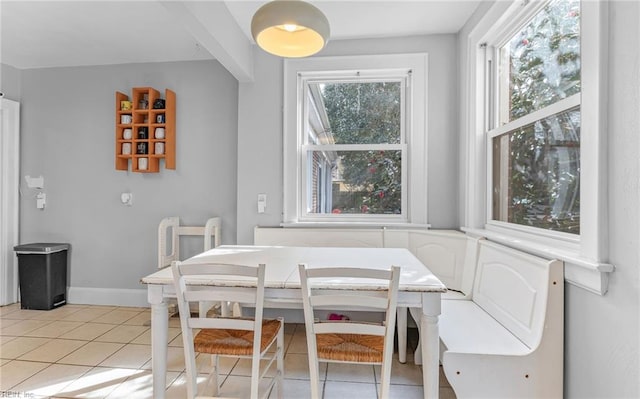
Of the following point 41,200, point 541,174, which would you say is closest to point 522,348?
point 541,174

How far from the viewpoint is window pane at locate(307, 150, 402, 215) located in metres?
3.03

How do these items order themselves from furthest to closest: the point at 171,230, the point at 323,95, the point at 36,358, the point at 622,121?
the point at 171,230, the point at 323,95, the point at 36,358, the point at 622,121

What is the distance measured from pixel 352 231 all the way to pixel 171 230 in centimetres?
194

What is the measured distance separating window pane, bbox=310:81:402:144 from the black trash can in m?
3.17

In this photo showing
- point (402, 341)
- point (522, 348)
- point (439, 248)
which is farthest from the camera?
point (439, 248)

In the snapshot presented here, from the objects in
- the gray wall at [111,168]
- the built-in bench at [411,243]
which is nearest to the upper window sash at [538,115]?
the built-in bench at [411,243]

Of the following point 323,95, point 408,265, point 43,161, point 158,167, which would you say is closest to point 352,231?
point 408,265

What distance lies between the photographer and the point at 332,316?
284cm

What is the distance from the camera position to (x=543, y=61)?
1.79 meters

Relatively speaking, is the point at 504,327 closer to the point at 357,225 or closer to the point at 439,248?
the point at 439,248

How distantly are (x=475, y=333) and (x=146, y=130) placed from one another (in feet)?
11.2

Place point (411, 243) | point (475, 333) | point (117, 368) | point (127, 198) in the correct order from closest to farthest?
point (475, 333) < point (117, 368) < point (411, 243) < point (127, 198)

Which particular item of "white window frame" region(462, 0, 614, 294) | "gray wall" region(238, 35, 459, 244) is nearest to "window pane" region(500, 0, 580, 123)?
"white window frame" region(462, 0, 614, 294)

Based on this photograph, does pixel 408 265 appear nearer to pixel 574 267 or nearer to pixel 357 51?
pixel 574 267
